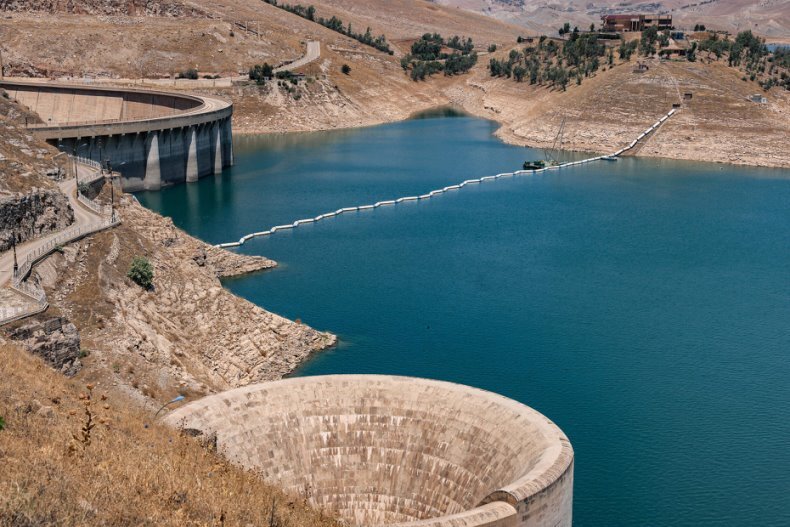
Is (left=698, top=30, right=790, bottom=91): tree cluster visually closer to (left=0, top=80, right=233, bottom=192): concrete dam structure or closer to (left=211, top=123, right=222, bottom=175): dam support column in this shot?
(left=211, top=123, right=222, bottom=175): dam support column

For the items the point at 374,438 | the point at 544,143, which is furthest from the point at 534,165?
the point at 374,438

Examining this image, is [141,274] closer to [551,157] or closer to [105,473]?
[105,473]

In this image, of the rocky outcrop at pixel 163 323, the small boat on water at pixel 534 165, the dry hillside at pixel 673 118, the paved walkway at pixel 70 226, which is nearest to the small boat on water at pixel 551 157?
the small boat on water at pixel 534 165

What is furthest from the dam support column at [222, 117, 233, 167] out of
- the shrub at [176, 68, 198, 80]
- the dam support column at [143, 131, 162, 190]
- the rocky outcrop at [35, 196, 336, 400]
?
the rocky outcrop at [35, 196, 336, 400]

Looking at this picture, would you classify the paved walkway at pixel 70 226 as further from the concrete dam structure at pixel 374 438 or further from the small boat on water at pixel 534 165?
the small boat on water at pixel 534 165

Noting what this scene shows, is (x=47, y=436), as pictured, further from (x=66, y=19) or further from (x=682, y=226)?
(x=66, y=19)
